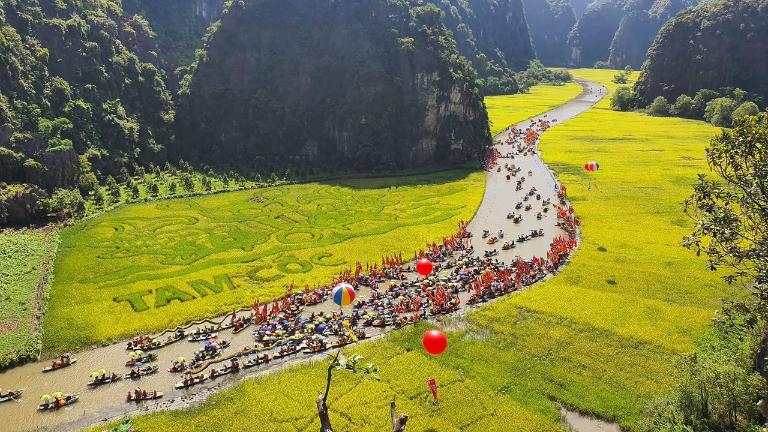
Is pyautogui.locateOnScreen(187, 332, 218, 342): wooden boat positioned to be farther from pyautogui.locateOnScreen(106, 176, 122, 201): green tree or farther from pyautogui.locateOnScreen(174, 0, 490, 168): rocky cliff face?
pyautogui.locateOnScreen(174, 0, 490, 168): rocky cliff face

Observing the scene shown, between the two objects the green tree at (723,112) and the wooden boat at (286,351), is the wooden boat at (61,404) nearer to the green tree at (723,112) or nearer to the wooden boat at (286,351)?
the wooden boat at (286,351)

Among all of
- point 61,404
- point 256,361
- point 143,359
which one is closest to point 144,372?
point 143,359

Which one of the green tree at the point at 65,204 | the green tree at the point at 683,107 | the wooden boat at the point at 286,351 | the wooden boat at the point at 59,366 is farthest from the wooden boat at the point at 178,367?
the green tree at the point at 683,107

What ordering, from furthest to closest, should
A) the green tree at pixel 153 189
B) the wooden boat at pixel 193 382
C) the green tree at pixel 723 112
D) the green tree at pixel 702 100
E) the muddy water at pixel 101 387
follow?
the green tree at pixel 702 100 < the green tree at pixel 723 112 < the green tree at pixel 153 189 < the wooden boat at pixel 193 382 < the muddy water at pixel 101 387

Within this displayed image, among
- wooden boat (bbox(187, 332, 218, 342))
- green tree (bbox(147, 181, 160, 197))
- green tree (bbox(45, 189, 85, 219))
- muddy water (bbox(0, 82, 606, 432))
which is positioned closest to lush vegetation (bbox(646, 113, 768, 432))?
muddy water (bbox(0, 82, 606, 432))

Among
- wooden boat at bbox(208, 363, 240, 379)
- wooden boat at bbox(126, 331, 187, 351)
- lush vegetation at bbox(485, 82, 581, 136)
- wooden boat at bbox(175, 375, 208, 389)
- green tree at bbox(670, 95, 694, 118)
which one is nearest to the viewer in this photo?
wooden boat at bbox(175, 375, 208, 389)
